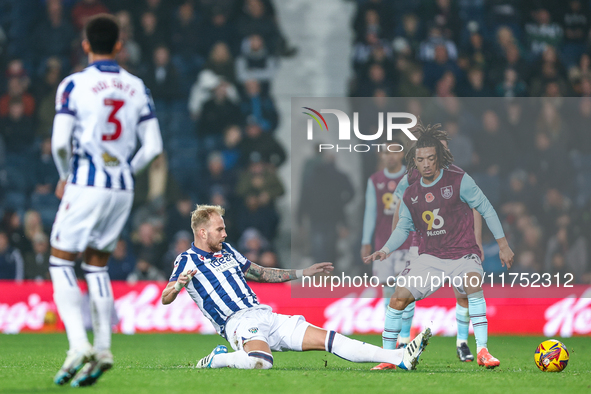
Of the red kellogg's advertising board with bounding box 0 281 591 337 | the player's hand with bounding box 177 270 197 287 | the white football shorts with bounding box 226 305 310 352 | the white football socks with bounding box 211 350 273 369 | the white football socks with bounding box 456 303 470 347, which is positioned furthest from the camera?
the red kellogg's advertising board with bounding box 0 281 591 337

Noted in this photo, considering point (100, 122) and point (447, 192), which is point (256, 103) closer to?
point (447, 192)

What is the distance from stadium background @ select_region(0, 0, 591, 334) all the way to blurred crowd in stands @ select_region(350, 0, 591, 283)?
1.1 inches

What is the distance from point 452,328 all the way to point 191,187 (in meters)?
5.04

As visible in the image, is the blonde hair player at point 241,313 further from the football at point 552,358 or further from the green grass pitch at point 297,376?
the football at point 552,358

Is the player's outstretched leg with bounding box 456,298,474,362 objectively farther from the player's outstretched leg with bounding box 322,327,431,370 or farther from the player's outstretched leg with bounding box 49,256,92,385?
the player's outstretched leg with bounding box 49,256,92,385

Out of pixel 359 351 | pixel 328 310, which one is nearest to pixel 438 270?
pixel 359 351

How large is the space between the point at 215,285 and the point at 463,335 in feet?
9.35

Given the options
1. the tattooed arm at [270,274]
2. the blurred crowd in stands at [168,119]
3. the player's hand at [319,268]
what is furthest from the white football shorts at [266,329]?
the blurred crowd in stands at [168,119]

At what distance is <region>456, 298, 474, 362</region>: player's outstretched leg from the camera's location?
24.7ft

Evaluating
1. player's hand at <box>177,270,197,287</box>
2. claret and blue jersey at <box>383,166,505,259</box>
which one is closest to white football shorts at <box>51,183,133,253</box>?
player's hand at <box>177,270,197,287</box>

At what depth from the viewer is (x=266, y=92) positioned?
14.4 m

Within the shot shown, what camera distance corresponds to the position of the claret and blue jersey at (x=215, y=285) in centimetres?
617

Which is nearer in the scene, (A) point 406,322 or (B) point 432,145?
(B) point 432,145

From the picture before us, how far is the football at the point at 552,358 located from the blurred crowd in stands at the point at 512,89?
4.35 meters
